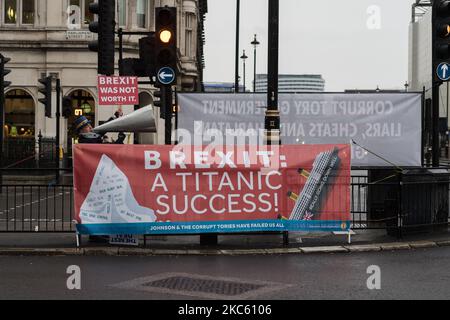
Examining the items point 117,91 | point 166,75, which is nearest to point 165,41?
point 166,75

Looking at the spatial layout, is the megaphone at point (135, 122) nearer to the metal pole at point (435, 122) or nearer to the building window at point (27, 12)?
the metal pole at point (435, 122)

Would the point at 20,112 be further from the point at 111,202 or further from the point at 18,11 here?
the point at 111,202

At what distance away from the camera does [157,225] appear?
10289 mm

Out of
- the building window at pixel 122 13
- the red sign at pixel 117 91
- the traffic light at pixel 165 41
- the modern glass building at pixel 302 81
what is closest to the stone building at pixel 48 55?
the building window at pixel 122 13

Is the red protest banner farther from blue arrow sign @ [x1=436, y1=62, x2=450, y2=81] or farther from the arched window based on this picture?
the arched window

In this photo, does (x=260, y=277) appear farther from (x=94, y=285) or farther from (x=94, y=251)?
(x=94, y=251)

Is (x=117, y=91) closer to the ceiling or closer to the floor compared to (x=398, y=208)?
closer to the ceiling

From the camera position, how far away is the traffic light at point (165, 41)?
1203 centimetres

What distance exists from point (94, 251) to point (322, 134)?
5.27 meters

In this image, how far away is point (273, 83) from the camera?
38.9 ft

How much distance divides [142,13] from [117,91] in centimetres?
2904

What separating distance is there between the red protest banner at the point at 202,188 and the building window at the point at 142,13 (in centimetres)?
3257
